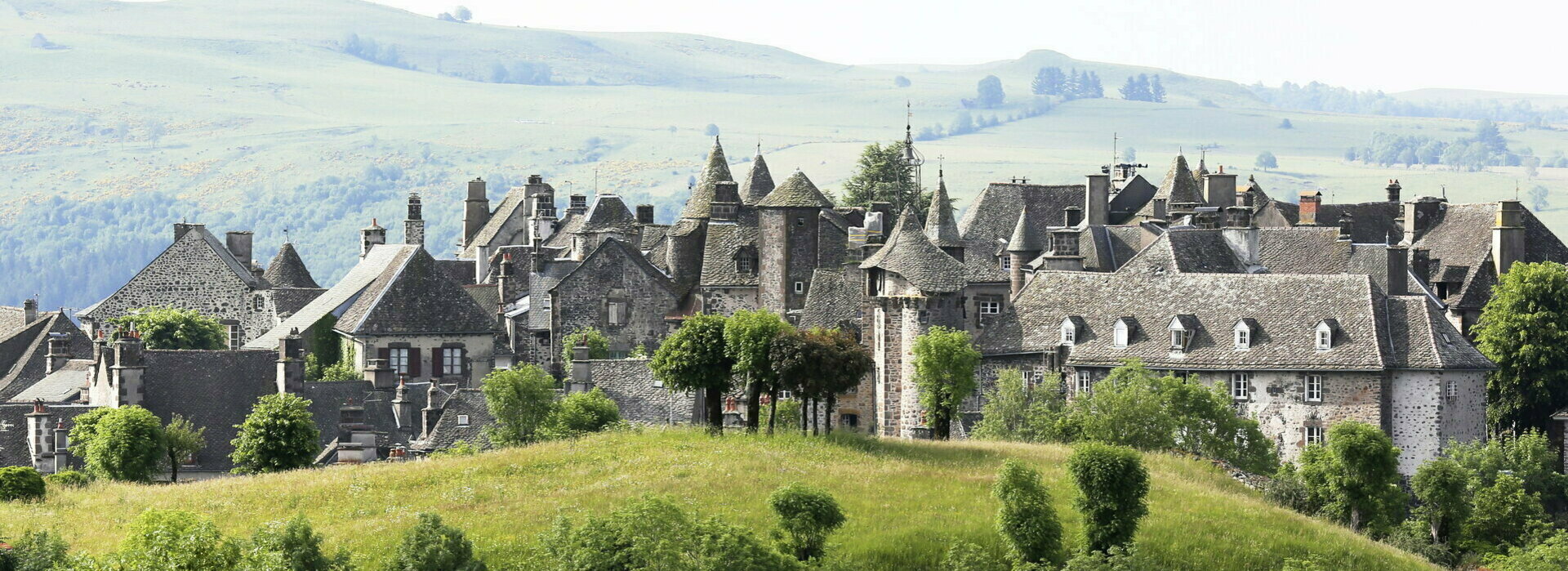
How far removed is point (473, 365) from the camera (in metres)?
123

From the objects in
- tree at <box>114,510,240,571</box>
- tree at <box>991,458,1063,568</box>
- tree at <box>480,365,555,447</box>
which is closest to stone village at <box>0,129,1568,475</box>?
tree at <box>480,365,555,447</box>

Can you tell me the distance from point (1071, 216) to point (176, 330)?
157 feet

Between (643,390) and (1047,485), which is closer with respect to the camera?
(1047,485)

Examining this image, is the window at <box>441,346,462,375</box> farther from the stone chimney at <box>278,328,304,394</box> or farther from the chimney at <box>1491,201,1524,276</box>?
Result: the chimney at <box>1491,201,1524,276</box>

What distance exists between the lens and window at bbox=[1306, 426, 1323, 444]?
105062mm

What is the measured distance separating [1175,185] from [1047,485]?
7043 centimetres

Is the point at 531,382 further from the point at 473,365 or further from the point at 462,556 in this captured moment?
the point at 462,556

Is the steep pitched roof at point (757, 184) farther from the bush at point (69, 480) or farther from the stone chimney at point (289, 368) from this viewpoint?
the bush at point (69, 480)

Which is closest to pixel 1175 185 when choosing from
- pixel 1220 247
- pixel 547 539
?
pixel 1220 247

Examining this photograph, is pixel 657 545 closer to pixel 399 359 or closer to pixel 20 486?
pixel 20 486

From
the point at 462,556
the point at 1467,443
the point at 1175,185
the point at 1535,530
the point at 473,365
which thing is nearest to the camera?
the point at 462,556

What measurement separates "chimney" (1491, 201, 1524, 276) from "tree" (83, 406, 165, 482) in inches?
2745

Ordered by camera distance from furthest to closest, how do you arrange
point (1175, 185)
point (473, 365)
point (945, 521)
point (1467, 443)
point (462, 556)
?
point (1175, 185)
point (473, 365)
point (1467, 443)
point (945, 521)
point (462, 556)

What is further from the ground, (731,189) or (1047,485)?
(731,189)
